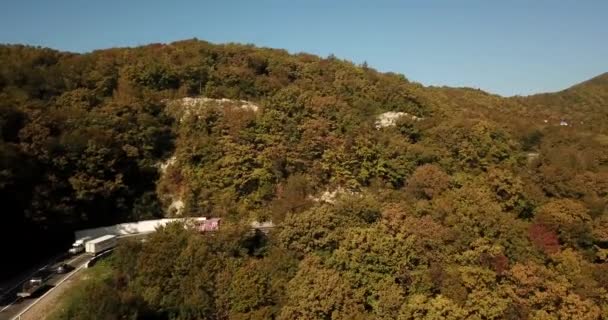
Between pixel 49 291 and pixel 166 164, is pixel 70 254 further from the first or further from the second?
pixel 166 164

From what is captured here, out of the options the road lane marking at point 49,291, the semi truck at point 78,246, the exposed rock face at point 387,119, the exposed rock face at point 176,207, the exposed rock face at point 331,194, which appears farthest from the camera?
the exposed rock face at point 387,119

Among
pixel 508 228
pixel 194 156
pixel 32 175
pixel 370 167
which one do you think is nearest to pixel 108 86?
pixel 194 156

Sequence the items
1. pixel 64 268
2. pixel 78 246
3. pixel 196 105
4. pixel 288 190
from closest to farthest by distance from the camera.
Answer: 1. pixel 64 268
2. pixel 78 246
3. pixel 288 190
4. pixel 196 105

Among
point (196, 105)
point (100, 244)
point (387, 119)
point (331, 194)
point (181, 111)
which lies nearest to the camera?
point (100, 244)

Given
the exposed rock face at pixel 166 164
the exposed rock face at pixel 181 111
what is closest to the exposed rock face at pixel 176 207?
the exposed rock face at pixel 181 111

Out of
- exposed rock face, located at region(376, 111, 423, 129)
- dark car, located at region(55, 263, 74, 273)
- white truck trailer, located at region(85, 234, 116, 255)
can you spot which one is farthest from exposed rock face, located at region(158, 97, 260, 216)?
exposed rock face, located at region(376, 111, 423, 129)

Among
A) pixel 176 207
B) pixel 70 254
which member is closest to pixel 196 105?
pixel 176 207

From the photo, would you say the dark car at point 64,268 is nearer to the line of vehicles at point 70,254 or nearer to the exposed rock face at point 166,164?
the line of vehicles at point 70,254
